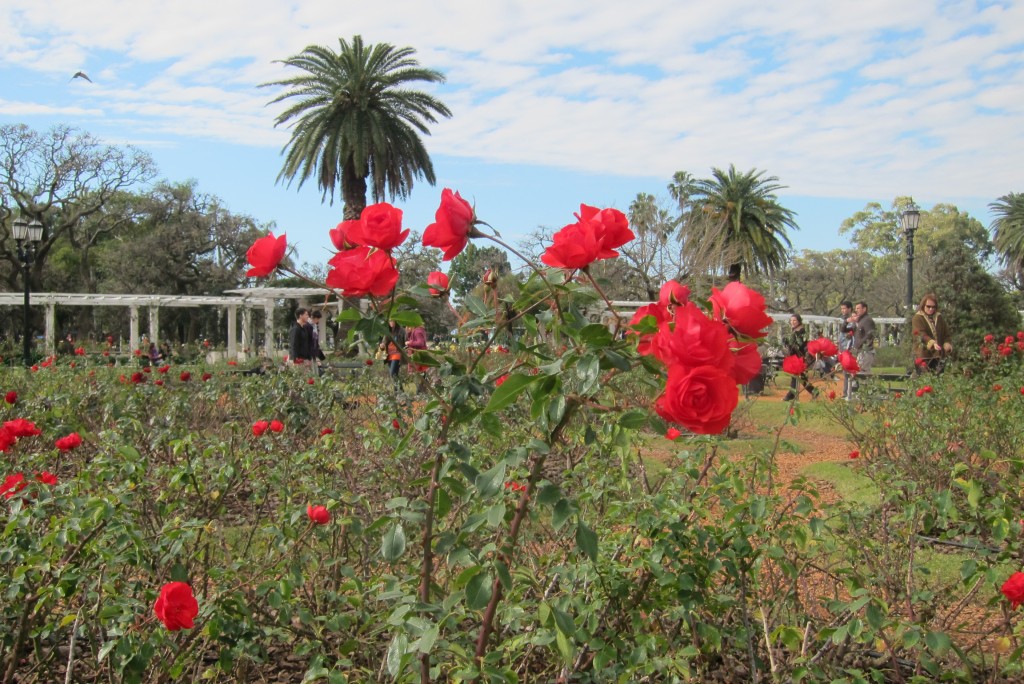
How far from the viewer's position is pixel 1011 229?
42000mm

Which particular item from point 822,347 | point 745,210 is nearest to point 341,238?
point 822,347

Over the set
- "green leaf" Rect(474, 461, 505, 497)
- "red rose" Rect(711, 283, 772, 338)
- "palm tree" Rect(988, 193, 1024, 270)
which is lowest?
"green leaf" Rect(474, 461, 505, 497)

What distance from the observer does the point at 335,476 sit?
349 centimetres

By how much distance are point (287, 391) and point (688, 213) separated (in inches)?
935

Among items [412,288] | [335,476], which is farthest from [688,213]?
[412,288]

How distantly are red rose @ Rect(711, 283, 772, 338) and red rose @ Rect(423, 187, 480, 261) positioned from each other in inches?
15.9

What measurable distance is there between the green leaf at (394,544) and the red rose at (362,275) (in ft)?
1.23

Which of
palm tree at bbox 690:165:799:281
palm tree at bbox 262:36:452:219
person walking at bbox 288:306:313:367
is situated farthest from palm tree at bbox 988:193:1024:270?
person walking at bbox 288:306:313:367

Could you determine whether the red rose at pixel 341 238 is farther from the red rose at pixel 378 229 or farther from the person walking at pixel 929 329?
the person walking at pixel 929 329

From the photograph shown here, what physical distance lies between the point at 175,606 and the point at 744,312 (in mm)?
1121

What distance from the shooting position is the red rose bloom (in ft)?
4.58

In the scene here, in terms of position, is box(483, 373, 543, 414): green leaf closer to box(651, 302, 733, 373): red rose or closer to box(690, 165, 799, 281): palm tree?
box(651, 302, 733, 373): red rose

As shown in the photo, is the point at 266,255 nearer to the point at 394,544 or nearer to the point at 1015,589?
the point at 394,544

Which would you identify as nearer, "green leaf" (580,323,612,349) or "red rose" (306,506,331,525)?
"green leaf" (580,323,612,349)
